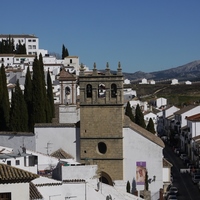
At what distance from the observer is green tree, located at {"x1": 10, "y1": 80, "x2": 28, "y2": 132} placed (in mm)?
53281

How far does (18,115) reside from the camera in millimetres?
53500

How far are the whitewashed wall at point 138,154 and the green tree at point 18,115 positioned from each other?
35.6 feet

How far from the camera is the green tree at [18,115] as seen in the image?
53281 millimetres

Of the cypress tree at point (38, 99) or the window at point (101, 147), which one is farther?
the cypress tree at point (38, 99)

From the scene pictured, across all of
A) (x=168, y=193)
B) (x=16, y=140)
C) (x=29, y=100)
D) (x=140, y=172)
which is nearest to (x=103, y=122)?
(x=140, y=172)

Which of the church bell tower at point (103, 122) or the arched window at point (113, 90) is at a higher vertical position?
the arched window at point (113, 90)

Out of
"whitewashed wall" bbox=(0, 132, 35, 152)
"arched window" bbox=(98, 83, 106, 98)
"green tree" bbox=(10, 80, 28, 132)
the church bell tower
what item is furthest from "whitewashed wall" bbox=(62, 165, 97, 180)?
"green tree" bbox=(10, 80, 28, 132)

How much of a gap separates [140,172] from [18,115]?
1279 centimetres

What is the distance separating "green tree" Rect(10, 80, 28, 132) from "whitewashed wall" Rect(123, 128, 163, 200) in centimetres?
1086

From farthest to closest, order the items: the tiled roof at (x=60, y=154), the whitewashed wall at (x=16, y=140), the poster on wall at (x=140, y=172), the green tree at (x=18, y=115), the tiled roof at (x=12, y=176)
Result: 1. the green tree at (x=18, y=115)
2. the whitewashed wall at (x=16, y=140)
3. the poster on wall at (x=140, y=172)
4. the tiled roof at (x=60, y=154)
5. the tiled roof at (x=12, y=176)

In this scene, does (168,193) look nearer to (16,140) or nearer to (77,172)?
(16,140)

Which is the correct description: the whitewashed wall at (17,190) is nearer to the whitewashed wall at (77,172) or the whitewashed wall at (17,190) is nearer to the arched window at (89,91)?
the whitewashed wall at (77,172)

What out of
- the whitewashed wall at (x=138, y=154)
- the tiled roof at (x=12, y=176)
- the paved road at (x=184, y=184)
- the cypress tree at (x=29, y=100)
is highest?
the cypress tree at (x=29, y=100)

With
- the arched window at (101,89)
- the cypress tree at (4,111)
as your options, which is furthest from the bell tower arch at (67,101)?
the cypress tree at (4,111)
